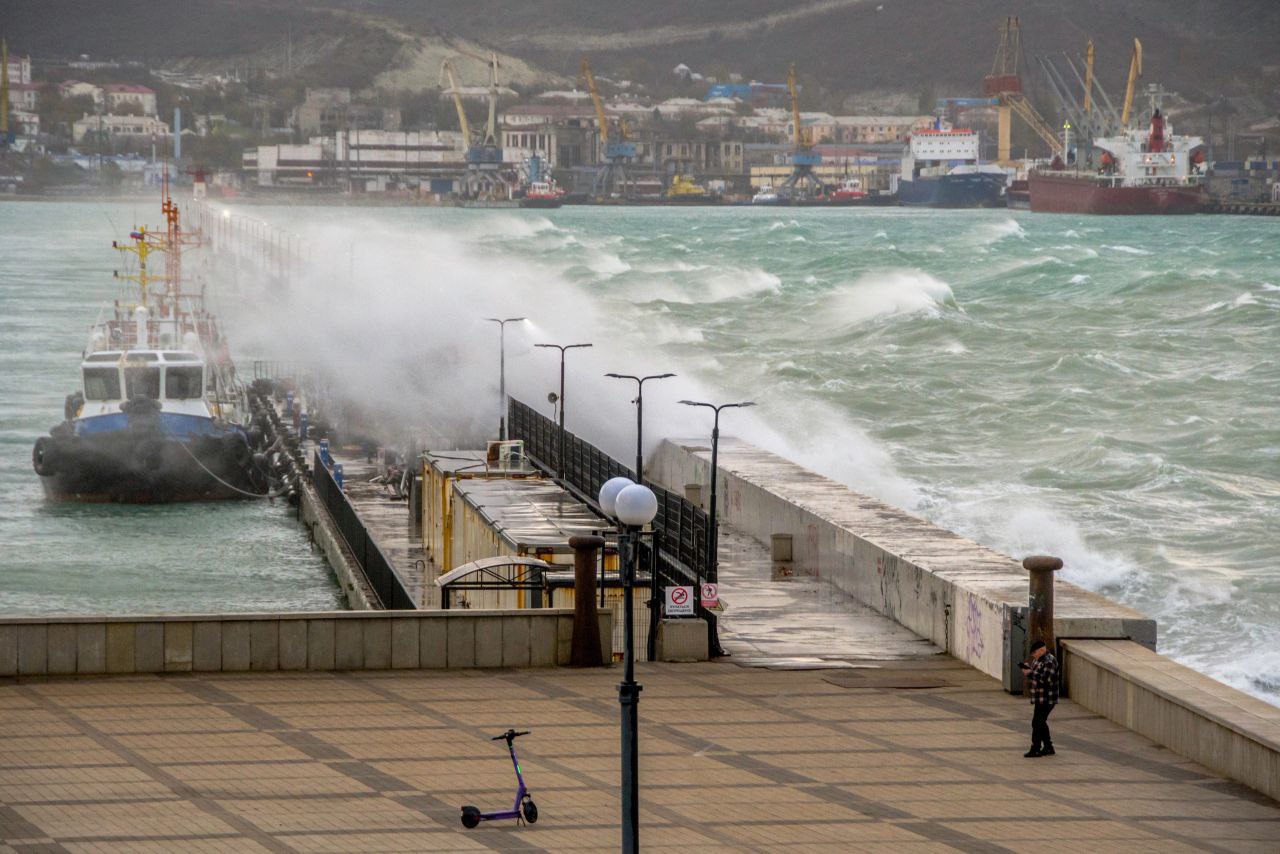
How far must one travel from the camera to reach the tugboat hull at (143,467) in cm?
5066

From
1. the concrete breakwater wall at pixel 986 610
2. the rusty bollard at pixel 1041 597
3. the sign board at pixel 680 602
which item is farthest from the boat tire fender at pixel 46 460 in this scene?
the rusty bollard at pixel 1041 597

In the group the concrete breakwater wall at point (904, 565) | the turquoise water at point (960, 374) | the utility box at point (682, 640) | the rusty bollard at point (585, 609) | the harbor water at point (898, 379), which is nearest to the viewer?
the rusty bollard at point (585, 609)


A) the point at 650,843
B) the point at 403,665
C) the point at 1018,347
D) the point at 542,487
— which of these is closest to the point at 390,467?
the point at 542,487

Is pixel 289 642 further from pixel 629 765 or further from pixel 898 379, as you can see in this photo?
pixel 898 379

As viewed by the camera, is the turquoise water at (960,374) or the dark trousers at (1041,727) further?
the turquoise water at (960,374)

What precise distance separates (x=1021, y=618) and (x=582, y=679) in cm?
411

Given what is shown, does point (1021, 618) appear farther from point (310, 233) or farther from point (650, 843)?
point (310, 233)

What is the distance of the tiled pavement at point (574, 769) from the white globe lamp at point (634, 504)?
98.8 inches

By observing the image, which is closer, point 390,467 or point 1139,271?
point 390,467

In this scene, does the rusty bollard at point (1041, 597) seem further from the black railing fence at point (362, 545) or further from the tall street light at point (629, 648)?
the black railing fence at point (362, 545)

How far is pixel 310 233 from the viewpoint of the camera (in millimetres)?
158625

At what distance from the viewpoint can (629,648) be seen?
1170cm

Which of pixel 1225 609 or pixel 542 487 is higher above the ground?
pixel 542 487

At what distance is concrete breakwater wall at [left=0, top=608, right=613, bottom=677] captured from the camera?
59.1 feet
